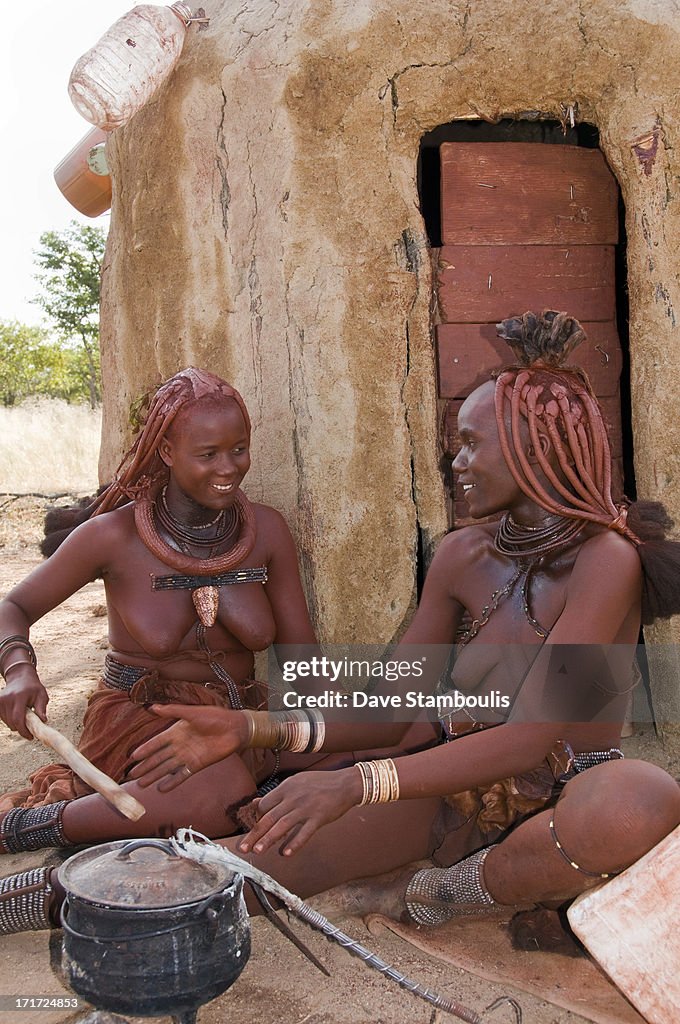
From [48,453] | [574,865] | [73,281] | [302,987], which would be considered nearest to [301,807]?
[302,987]

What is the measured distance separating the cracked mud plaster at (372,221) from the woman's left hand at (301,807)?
1.36 m

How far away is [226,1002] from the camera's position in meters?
2.20

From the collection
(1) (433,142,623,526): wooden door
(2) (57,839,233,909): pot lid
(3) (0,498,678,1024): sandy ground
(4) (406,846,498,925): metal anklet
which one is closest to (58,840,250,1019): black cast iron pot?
(2) (57,839,233,909): pot lid

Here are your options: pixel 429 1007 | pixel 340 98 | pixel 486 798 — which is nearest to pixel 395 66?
pixel 340 98

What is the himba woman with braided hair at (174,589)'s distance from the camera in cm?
286

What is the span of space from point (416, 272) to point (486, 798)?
1869mm

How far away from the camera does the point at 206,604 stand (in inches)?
116

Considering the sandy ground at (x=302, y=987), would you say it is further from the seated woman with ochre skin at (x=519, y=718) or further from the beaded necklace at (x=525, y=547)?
the beaded necklace at (x=525, y=547)

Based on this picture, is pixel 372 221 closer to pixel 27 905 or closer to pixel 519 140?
pixel 519 140

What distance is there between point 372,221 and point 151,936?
254 cm

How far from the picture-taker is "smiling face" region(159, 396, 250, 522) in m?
2.85

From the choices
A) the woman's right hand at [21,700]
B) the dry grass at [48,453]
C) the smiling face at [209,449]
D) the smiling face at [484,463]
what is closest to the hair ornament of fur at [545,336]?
the smiling face at [484,463]

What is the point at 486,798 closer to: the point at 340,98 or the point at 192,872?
the point at 192,872

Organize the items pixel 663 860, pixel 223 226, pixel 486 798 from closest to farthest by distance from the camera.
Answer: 1. pixel 663 860
2. pixel 486 798
3. pixel 223 226
